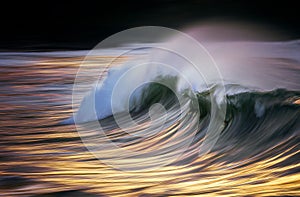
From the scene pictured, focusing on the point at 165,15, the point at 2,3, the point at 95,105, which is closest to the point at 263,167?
the point at 95,105

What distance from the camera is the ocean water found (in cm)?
212

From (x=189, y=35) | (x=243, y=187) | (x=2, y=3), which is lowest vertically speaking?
(x=243, y=187)

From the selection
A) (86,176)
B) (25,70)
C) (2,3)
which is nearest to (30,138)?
(86,176)

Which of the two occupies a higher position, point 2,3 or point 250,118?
point 2,3

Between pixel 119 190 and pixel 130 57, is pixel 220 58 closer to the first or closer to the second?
pixel 119 190

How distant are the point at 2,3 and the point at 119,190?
25.3ft

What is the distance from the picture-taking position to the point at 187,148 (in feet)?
9.31

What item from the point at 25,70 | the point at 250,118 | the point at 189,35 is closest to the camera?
the point at 250,118

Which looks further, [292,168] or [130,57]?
[130,57]

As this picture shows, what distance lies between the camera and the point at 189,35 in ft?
14.6

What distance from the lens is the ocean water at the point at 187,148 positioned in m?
2.12

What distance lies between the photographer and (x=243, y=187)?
2.06 metres

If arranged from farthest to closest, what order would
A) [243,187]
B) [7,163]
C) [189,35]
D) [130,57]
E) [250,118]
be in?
[130,57] → [189,35] → [250,118] → [7,163] → [243,187]

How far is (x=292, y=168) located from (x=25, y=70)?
15.7 ft
